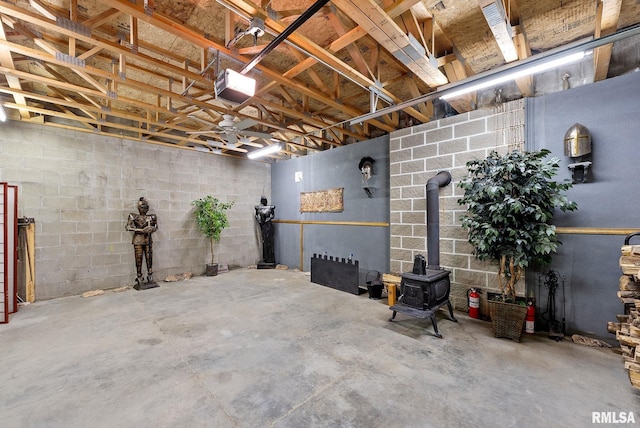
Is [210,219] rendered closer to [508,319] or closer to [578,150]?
[508,319]

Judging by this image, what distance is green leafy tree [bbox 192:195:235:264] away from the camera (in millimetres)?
6016

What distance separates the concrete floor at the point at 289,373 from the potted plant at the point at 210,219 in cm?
256

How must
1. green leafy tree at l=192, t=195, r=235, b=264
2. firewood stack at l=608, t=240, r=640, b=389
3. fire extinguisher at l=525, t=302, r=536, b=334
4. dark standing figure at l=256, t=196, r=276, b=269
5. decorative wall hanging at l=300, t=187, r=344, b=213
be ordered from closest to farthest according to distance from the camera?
1. firewood stack at l=608, t=240, r=640, b=389
2. fire extinguisher at l=525, t=302, r=536, b=334
3. decorative wall hanging at l=300, t=187, r=344, b=213
4. green leafy tree at l=192, t=195, r=235, b=264
5. dark standing figure at l=256, t=196, r=276, b=269

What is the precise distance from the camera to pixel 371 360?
2.52 m

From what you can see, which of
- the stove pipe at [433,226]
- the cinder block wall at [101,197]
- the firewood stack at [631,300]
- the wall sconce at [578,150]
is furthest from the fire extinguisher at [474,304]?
the cinder block wall at [101,197]

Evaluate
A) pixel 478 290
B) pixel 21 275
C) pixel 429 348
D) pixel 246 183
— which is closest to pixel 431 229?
pixel 478 290

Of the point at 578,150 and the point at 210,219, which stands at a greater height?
the point at 578,150

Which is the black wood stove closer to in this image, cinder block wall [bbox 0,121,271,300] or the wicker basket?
the wicker basket

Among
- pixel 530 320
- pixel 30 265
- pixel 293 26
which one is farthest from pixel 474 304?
pixel 30 265

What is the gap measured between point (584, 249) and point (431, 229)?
1.63 m

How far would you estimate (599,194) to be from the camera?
9.25 feet

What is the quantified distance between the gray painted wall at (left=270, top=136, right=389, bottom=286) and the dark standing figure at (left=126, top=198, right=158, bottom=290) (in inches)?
124

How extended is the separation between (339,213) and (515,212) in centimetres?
344

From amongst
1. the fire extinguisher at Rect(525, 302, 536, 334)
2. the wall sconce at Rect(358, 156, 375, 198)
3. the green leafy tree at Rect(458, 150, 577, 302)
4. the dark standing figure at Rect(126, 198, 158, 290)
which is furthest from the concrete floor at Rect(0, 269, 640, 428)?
the wall sconce at Rect(358, 156, 375, 198)
